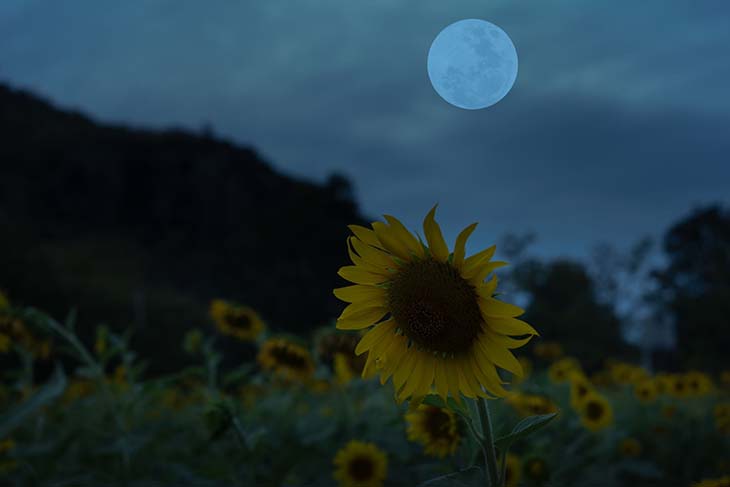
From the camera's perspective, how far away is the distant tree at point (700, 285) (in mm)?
17781

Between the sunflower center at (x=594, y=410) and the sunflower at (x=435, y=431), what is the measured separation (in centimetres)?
137

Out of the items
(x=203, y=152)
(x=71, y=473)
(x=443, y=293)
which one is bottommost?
(x=71, y=473)

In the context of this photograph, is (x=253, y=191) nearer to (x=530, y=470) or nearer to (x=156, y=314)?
(x=156, y=314)

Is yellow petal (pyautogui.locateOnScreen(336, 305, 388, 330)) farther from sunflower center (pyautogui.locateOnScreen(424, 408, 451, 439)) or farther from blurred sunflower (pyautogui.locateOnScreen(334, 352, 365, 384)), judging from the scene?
blurred sunflower (pyautogui.locateOnScreen(334, 352, 365, 384))

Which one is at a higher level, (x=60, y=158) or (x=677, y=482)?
(x=60, y=158)

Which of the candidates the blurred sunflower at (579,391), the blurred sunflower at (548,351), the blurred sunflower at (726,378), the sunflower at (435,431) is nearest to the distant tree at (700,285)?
the blurred sunflower at (726,378)

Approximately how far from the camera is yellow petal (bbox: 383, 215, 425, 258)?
1.20m

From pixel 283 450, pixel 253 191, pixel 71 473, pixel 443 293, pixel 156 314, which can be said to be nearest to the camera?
pixel 443 293

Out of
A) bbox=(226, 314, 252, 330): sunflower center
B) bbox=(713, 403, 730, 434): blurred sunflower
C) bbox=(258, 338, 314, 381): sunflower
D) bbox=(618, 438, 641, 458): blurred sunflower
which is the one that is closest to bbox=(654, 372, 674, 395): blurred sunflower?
bbox=(713, 403, 730, 434): blurred sunflower

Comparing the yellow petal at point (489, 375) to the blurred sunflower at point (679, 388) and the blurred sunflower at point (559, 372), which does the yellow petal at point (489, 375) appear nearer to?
the blurred sunflower at point (559, 372)

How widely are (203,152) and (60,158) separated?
5.09m

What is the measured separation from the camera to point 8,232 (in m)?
9.88

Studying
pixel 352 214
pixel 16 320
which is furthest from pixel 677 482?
pixel 352 214

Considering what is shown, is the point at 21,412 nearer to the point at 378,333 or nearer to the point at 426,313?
the point at 378,333
